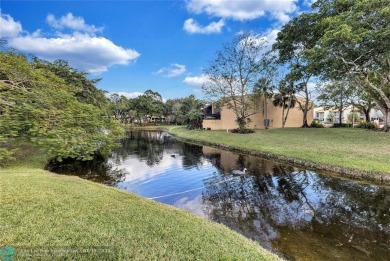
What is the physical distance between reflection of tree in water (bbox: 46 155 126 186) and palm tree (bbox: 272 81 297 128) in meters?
29.0

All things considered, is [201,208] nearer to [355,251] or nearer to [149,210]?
[149,210]

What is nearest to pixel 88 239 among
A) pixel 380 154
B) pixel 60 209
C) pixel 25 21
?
pixel 60 209

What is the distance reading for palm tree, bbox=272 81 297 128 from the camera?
1384 inches

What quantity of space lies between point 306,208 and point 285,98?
108 feet

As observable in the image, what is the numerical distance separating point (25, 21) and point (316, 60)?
20.2 meters

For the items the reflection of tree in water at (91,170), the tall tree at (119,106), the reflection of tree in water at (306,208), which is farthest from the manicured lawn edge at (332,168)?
the tall tree at (119,106)

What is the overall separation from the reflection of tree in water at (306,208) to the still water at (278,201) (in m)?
0.02

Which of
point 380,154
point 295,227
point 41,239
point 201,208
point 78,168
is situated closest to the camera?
point 41,239

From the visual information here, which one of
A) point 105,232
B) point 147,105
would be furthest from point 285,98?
point 147,105

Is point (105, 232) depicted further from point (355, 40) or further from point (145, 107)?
point (145, 107)

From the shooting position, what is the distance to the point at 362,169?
443 inches

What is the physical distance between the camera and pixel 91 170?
13.9 metres

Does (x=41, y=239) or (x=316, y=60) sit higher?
(x=316, y=60)

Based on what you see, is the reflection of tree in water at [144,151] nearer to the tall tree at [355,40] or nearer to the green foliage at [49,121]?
the green foliage at [49,121]
